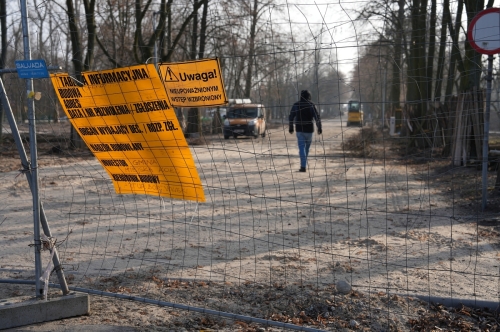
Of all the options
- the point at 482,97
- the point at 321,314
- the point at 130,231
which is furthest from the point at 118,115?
the point at 482,97

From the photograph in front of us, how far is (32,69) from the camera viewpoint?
403 cm

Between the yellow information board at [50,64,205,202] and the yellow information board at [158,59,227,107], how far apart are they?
10 centimetres

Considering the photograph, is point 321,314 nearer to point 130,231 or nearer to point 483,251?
point 483,251

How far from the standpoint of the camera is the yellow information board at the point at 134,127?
4438 mm

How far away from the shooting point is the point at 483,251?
638cm

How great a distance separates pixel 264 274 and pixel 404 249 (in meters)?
1.99

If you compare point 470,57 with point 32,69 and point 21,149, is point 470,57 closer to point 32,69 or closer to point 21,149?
point 32,69

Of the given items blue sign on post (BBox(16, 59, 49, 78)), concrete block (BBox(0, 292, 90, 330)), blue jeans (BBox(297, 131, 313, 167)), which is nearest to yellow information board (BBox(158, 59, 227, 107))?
blue sign on post (BBox(16, 59, 49, 78))

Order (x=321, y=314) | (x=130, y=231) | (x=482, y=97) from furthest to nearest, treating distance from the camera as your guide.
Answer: (x=482, y=97)
(x=130, y=231)
(x=321, y=314)

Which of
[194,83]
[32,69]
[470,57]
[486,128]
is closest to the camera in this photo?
[32,69]

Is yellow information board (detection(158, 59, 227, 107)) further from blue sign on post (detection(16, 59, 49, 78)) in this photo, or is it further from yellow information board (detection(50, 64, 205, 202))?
blue sign on post (detection(16, 59, 49, 78))

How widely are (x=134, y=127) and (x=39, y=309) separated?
1.62 meters

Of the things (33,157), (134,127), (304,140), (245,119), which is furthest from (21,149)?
(245,119)

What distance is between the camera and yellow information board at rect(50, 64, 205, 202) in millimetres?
4438
